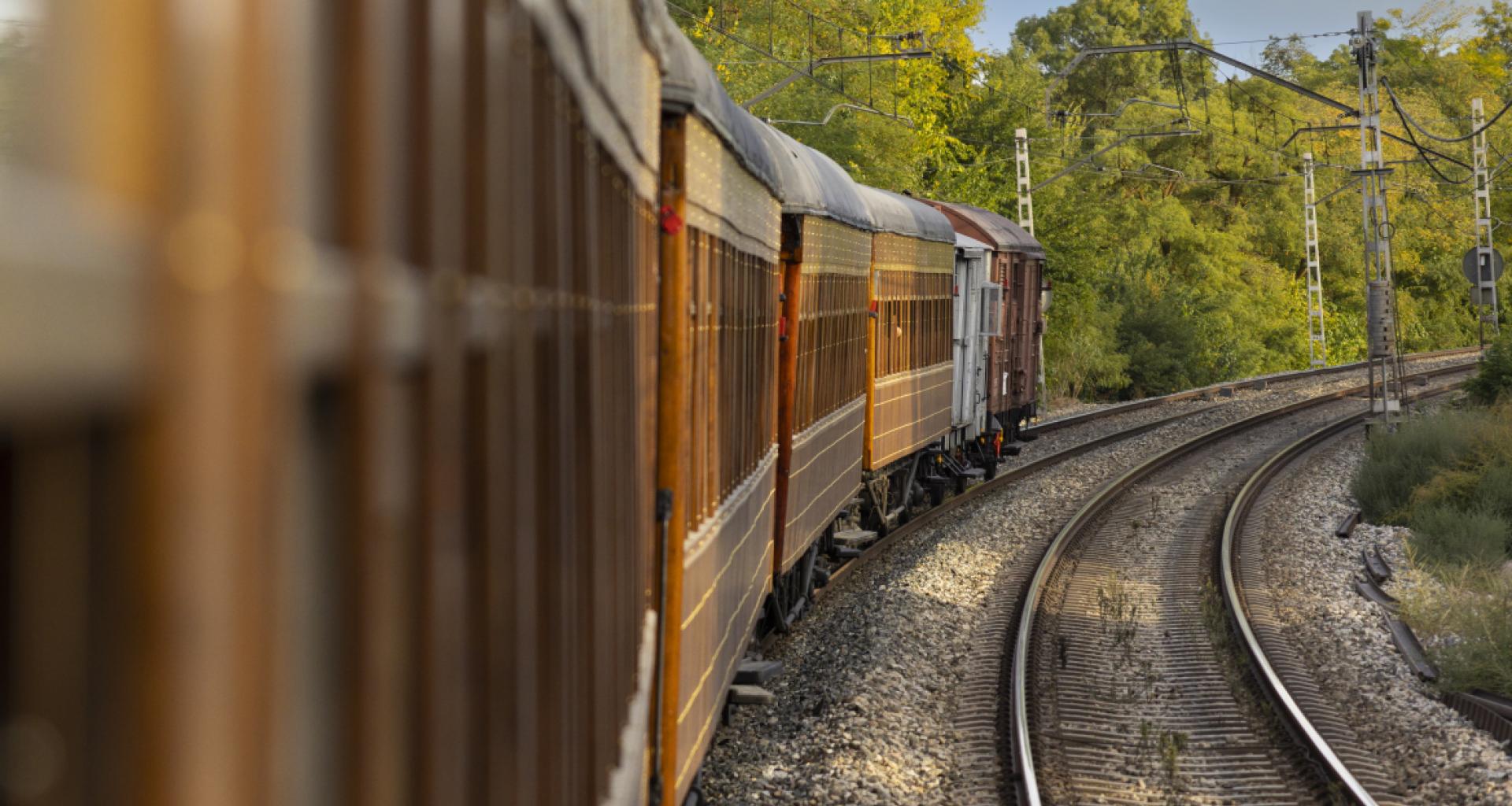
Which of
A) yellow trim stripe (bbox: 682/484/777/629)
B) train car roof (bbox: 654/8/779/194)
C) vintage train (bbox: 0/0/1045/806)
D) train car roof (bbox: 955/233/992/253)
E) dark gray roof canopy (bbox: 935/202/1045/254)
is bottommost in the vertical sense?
yellow trim stripe (bbox: 682/484/777/629)

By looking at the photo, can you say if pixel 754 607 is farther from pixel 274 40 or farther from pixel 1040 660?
pixel 274 40

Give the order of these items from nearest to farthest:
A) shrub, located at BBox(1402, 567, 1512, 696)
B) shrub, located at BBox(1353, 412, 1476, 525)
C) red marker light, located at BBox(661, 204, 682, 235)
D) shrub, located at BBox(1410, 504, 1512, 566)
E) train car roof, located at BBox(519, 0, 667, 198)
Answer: train car roof, located at BBox(519, 0, 667, 198), red marker light, located at BBox(661, 204, 682, 235), shrub, located at BBox(1402, 567, 1512, 696), shrub, located at BBox(1410, 504, 1512, 566), shrub, located at BBox(1353, 412, 1476, 525)

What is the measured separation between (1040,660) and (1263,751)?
2.19 m

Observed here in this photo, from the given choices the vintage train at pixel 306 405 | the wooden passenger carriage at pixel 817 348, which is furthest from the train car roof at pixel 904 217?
the vintage train at pixel 306 405

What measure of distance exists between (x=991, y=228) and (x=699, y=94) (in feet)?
49.4

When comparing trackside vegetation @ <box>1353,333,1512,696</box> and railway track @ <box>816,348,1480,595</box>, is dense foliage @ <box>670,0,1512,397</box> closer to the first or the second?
railway track @ <box>816,348,1480,595</box>

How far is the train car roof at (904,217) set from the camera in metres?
12.4

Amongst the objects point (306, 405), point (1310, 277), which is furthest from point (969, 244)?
point (1310, 277)

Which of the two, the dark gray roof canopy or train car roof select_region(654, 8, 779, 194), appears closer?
train car roof select_region(654, 8, 779, 194)

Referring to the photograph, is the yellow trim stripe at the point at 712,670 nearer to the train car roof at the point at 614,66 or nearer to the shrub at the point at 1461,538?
the train car roof at the point at 614,66

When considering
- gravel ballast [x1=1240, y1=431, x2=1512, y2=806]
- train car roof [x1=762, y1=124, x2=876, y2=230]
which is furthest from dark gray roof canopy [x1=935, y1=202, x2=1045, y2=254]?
train car roof [x1=762, y1=124, x2=876, y2=230]

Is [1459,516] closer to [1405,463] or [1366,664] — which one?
[1405,463]

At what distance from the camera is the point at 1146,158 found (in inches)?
2132

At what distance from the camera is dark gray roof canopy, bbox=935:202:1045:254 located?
1933 cm
